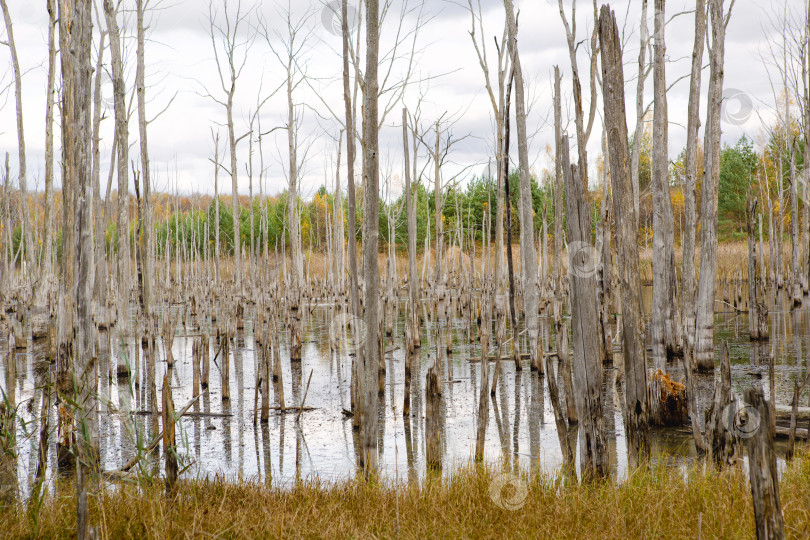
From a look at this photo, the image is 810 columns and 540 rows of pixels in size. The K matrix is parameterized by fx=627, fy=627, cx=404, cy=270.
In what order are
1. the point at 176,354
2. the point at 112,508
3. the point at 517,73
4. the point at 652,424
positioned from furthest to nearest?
the point at 176,354, the point at 517,73, the point at 652,424, the point at 112,508

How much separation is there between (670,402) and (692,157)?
3.94 meters

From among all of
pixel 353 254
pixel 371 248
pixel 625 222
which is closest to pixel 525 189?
pixel 353 254

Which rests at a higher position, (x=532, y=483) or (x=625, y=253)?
(x=625, y=253)

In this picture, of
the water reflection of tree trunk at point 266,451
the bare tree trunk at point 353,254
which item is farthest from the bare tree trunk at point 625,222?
the water reflection of tree trunk at point 266,451

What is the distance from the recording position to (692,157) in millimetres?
8477

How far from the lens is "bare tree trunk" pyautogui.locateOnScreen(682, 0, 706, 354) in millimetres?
8320

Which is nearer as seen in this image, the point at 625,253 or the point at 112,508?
the point at 112,508

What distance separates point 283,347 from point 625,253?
8.60 meters

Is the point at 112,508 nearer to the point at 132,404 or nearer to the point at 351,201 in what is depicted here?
the point at 351,201

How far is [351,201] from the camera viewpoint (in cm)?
617

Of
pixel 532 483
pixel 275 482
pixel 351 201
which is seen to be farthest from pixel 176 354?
pixel 532 483

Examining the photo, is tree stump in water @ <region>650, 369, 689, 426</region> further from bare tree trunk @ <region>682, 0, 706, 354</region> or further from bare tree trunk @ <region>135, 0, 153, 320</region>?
bare tree trunk @ <region>135, 0, 153, 320</region>

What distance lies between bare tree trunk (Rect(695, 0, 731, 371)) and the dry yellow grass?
439 centimetres

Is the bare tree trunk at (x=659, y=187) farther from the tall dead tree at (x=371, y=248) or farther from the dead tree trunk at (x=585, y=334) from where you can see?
the tall dead tree at (x=371, y=248)
